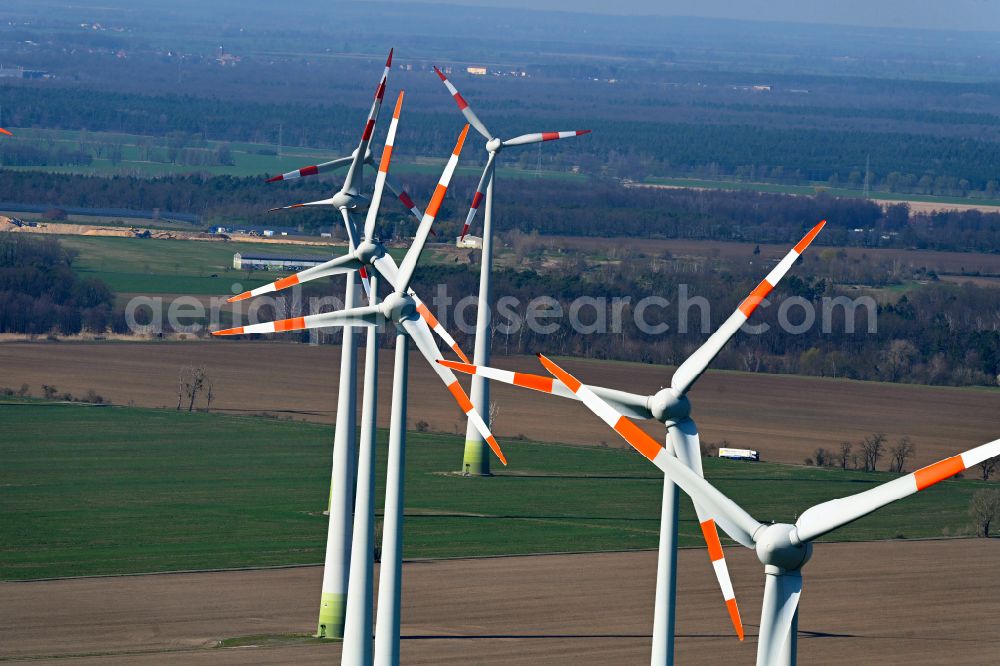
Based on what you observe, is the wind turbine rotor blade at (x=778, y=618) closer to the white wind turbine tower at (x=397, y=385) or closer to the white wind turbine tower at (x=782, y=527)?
the white wind turbine tower at (x=782, y=527)

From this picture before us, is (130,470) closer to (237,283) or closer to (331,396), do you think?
(331,396)

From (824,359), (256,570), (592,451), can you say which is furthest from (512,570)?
(824,359)

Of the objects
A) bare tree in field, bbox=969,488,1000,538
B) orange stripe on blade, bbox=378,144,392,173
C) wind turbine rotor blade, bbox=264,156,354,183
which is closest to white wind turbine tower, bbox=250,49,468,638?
orange stripe on blade, bbox=378,144,392,173

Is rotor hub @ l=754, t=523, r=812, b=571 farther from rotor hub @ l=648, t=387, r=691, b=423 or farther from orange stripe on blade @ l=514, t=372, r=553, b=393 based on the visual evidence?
orange stripe on blade @ l=514, t=372, r=553, b=393

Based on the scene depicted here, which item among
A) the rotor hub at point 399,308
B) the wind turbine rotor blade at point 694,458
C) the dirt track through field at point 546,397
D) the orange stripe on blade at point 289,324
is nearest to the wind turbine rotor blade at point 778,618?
the wind turbine rotor blade at point 694,458

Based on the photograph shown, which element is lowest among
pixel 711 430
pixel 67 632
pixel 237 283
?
pixel 67 632

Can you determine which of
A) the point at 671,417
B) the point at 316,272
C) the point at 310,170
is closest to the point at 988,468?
the point at 310,170
